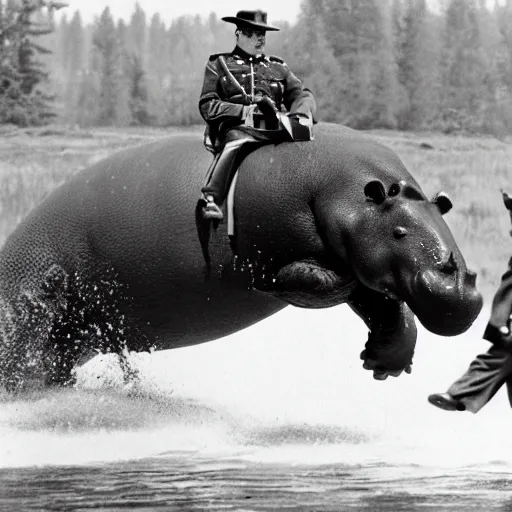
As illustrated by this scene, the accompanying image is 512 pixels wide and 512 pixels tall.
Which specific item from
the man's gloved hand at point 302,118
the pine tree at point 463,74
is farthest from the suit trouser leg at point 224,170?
the pine tree at point 463,74

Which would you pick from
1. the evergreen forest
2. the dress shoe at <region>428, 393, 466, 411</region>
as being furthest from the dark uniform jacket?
the evergreen forest

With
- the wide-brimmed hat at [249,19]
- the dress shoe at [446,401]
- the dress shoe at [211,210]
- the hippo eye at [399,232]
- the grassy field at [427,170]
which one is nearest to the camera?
the dress shoe at [446,401]

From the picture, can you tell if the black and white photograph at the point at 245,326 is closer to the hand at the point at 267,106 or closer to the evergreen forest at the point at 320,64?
the hand at the point at 267,106

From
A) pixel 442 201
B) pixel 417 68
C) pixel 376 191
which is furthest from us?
pixel 417 68

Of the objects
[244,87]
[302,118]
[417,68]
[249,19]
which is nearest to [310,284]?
[302,118]

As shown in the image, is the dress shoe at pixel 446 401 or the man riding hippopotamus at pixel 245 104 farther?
the man riding hippopotamus at pixel 245 104

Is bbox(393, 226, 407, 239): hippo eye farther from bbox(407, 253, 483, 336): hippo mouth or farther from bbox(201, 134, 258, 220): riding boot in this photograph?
bbox(201, 134, 258, 220): riding boot

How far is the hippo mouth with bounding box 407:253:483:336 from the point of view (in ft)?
25.9

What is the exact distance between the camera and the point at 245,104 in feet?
29.3

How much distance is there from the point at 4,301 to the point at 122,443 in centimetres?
126

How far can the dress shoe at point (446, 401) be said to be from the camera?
673 cm

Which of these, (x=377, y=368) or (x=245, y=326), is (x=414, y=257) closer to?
(x=377, y=368)

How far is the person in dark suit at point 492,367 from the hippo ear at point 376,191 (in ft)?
4.19

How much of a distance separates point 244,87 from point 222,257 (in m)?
1.13
